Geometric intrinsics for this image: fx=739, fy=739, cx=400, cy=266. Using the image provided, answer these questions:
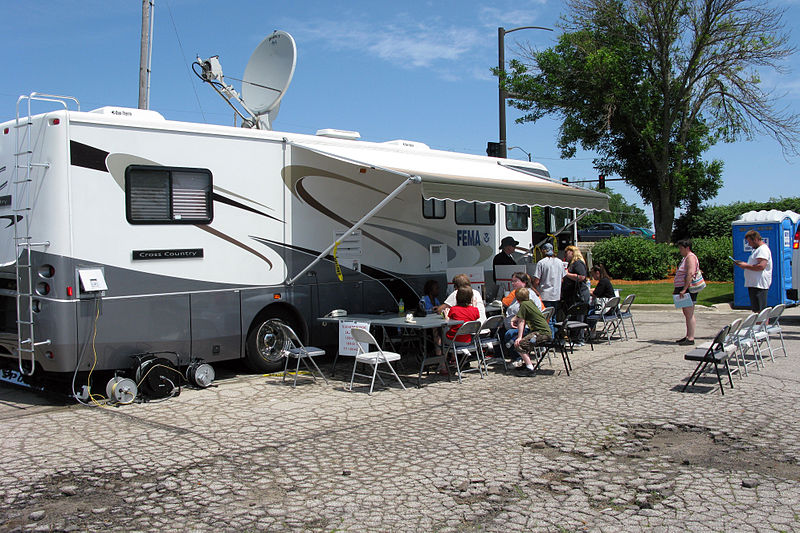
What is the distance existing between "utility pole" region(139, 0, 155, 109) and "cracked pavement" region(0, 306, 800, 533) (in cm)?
724

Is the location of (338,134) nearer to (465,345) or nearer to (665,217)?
(465,345)

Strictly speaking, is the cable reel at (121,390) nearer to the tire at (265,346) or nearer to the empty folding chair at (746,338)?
the tire at (265,346)

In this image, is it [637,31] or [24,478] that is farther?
[637,31]

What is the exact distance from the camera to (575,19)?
90.8 ft

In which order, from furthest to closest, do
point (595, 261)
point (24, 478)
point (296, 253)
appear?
point (595, 261), point (296, 253), point (24, 478)

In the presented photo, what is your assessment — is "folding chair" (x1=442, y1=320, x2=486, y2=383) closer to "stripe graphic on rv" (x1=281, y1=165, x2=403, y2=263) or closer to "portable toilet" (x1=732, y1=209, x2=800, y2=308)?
"stripe graphic on rv" (x1=281, y1=165, x2=403, y2=263)

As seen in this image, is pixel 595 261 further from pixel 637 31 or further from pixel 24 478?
pixel 24 478

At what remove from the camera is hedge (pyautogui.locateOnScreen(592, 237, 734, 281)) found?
22.1 metres

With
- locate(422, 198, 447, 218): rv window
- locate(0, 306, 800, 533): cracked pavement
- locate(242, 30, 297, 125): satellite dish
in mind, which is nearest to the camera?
locate(0, 306, 800, 533): cracked pavement

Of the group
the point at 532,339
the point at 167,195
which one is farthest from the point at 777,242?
the point at 167,195

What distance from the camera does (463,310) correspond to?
9.02 metres

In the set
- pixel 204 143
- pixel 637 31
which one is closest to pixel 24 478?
pixel 204 143

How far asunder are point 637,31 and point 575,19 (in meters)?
2.38

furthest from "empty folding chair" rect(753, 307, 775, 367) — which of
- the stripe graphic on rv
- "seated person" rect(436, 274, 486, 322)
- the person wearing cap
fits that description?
the stripe graphic on rv
